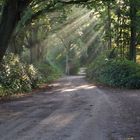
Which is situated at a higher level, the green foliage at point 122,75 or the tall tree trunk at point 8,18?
the tall tree trunk at point 8,18

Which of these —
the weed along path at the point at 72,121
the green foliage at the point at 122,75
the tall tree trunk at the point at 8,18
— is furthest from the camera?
the green foliage at the point at 122,75

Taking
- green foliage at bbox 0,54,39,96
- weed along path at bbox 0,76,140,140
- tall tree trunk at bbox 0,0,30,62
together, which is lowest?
weed along path at bbox 0,76,140,140

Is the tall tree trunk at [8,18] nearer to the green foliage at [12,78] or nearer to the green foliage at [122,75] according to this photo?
the green foliage at [12,78]

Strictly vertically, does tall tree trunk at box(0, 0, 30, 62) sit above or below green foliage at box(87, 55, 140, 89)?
above

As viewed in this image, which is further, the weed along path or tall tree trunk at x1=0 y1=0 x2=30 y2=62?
tall tree trunk at x1=0 y1=0 x2=30 y2=62

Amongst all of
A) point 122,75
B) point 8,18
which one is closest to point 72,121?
point 8,18

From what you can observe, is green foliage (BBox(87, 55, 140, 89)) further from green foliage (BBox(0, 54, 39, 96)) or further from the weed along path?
the weed along path

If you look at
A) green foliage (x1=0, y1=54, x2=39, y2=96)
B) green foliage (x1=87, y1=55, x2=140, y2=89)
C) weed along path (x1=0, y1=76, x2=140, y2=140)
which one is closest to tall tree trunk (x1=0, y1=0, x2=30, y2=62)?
green foliage (x1=0, y1=54, x2=39, y2=96)

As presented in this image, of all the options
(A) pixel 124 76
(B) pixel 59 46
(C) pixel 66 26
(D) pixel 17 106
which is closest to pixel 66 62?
(B) pixel 59 46

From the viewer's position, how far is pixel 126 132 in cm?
1062

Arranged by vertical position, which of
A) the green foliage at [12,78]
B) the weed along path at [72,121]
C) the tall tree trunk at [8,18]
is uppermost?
the tall tree trunk at [8,18]

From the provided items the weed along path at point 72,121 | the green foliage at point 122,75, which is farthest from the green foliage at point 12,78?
the green foliage at point 122,75

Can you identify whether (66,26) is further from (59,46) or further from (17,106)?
(17,106)

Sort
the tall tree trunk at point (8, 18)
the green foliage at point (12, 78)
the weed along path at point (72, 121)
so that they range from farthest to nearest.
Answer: the green foliage at point (12, 78) < the tall tree trunk at point (8, 18) < the weed along path at point (72, 121)
